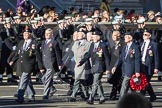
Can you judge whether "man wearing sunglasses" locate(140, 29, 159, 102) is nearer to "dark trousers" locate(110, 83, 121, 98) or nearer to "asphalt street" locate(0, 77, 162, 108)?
"asphalt street" locate(0, 77, 162, 108)

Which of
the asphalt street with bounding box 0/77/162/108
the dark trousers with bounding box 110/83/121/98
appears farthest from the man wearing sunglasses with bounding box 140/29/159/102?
the dark trousers with bounding box 110/83/121/98

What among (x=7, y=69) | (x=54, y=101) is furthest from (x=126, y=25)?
(x=54, y=101)

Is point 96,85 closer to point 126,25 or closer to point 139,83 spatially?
point 139,83

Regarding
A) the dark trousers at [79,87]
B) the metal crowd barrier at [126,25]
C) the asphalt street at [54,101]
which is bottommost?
the asphalt street at [54,101]

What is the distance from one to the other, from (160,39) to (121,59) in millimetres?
7373

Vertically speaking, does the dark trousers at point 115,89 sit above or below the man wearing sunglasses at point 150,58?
below

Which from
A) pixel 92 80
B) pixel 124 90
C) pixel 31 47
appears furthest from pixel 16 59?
pixel 124 90

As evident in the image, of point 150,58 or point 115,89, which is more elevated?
point 150,58

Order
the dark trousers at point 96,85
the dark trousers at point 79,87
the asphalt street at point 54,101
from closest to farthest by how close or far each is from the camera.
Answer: the asphalt street at point 54,101
the dark trousers at point 96,85
the dark trousers at point 79,87

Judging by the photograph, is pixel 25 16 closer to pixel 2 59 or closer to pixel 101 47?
pixel 2 59

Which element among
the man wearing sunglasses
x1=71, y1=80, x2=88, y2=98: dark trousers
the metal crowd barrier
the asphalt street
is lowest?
the asphalt street

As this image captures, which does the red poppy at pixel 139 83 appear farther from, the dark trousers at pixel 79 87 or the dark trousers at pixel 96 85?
the dark trousers at pixel 79 87

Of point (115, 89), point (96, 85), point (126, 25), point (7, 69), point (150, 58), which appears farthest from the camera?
point (126, 25)

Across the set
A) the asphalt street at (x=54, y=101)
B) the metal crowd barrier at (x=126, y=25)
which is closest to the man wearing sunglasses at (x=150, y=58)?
the asphalt street at (x=54, y=101)
